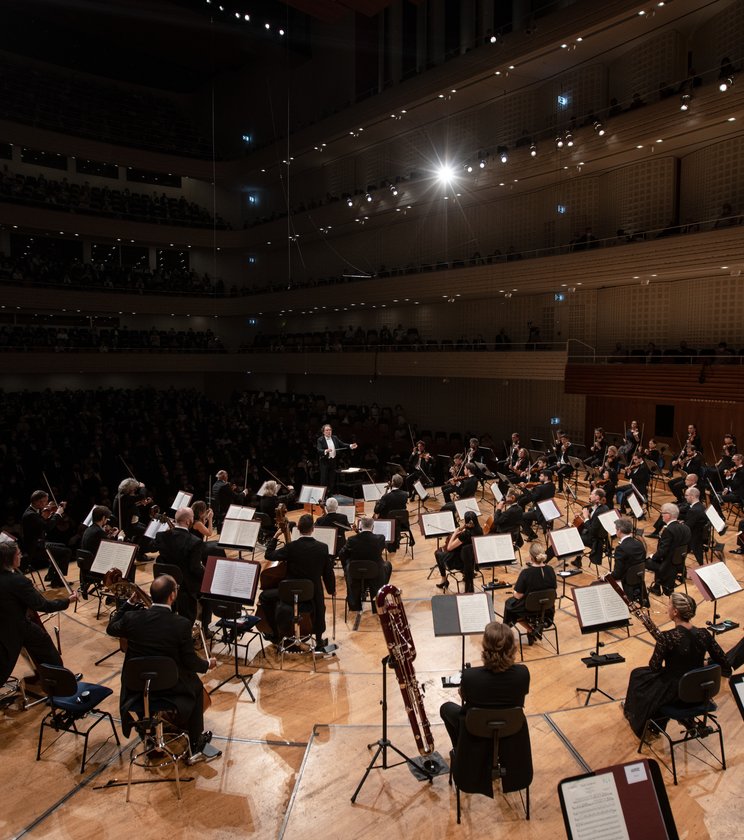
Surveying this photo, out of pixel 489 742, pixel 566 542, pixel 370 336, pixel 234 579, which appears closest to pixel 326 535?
pixel 234 579

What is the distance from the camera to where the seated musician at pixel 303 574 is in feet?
25.0

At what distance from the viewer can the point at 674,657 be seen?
5625 mm

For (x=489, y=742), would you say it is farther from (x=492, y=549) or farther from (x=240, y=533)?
(x=240, y=533)

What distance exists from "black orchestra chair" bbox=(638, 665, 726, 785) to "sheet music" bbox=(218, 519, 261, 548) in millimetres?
5431

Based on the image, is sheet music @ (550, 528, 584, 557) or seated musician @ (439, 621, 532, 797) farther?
sheet music @ (550, 528, 584, 557)

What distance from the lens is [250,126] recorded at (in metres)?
36.0

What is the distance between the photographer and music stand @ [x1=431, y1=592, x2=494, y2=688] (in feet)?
20.6

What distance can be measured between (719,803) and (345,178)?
3005 cm

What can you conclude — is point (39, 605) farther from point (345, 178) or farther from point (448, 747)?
point (345, 178)

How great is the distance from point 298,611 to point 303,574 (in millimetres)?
479

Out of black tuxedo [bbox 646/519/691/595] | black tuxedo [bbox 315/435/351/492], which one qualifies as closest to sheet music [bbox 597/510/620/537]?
black tuxedo [bbox 646/519/691/595]

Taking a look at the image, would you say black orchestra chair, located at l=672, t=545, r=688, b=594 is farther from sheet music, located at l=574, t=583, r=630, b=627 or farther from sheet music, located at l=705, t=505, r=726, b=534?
sheet music, located at l=574, t=583, r=630, b=627

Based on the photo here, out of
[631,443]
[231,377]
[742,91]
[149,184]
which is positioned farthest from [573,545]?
[149,184]

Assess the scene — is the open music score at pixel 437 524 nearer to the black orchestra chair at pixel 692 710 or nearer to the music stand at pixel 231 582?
the music stand at pixel 231 582
